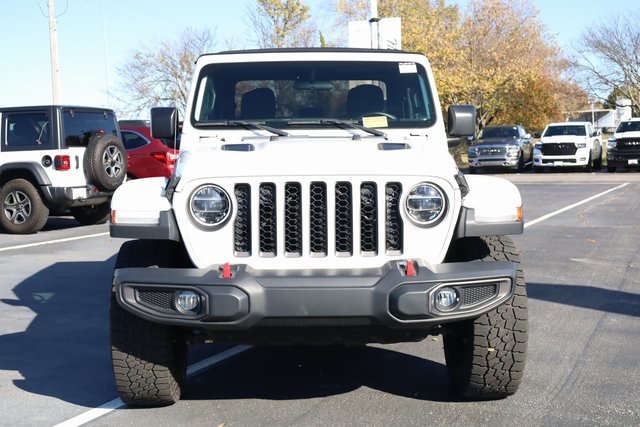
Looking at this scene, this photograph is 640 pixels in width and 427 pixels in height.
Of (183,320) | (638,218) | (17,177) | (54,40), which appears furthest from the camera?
(54,40)

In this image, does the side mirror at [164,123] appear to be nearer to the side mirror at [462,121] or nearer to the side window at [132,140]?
the side mirror at [462,121]

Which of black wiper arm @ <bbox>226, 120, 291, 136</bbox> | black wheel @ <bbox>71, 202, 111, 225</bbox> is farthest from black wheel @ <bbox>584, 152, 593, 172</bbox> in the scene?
black wiper arm @ <bbox>226, 120, 291, 136</bbox>

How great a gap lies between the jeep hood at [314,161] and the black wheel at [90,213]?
11.1m

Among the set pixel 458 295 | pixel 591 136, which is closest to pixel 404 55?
pixel 458 295

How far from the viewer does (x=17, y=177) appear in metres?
14.0

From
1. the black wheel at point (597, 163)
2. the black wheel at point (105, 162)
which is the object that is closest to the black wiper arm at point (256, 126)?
the black wheel at point (105, 162)

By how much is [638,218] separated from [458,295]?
11.7 metres

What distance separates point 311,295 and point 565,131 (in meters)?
27.7

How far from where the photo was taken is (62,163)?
13.6 metres

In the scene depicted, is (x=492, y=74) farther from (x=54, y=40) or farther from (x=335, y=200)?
(x=335, y=200)

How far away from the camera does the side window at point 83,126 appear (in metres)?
13.7

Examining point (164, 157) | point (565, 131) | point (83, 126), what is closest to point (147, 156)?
point (164, 157)

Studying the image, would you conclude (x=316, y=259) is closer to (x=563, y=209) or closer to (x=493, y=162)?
(x=563, y=209)

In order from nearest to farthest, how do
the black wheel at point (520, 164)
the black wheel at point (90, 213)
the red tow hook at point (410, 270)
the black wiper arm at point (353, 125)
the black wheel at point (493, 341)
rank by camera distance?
1. the red tow hook at point (410, 270)
2. the black wheel at point (493, 341)
3. the black wiper arm at point (353, 125)
4. the black wheel at point (90, 213)
5. the black wheel at point (520, 164)
